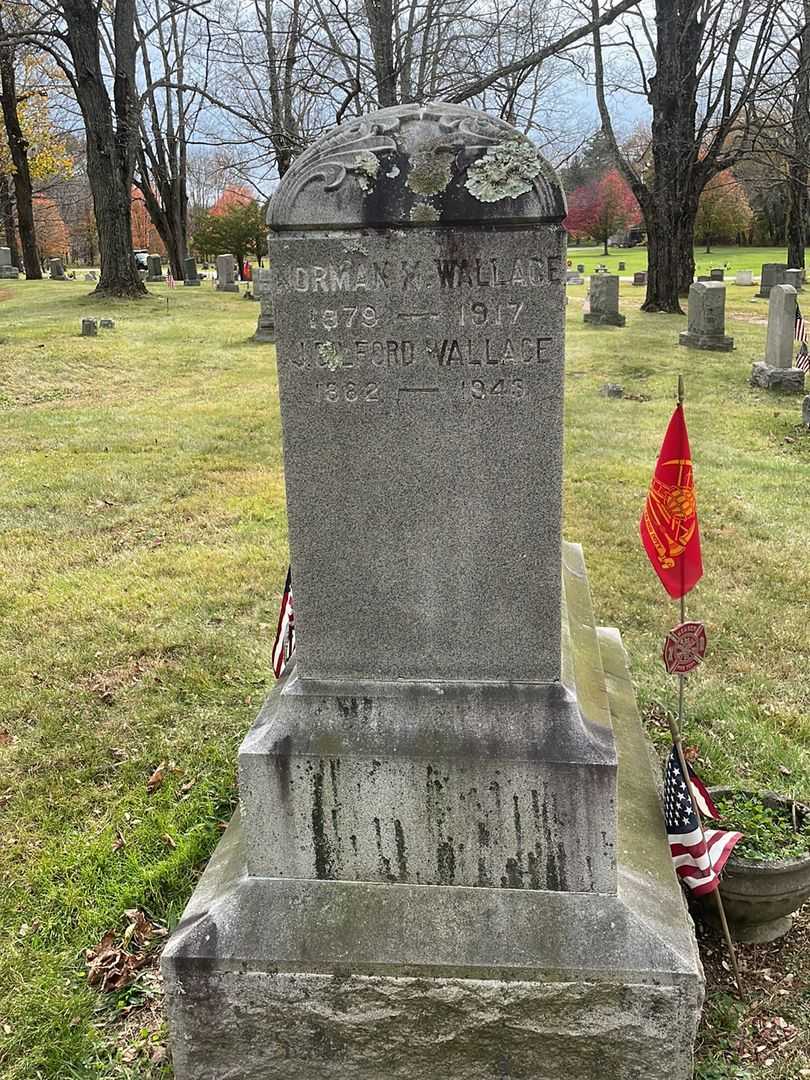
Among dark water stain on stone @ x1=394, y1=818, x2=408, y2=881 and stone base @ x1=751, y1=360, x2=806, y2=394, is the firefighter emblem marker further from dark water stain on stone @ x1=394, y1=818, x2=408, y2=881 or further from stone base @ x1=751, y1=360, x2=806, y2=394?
stone base @ x1=751, y1=360, x2=806, y2=394

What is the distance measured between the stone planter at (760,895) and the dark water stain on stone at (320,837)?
53.2 inches

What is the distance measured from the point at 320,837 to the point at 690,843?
3.98ft

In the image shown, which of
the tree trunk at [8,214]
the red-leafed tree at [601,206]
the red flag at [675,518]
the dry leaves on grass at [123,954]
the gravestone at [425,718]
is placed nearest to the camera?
the gravestone at [425,718]

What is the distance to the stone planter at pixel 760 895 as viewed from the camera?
9.52 ft

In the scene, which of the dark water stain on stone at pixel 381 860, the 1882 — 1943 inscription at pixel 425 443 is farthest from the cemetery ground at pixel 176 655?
the 1882 — 1943 inscription at pixel 425 443

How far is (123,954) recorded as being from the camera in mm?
3045

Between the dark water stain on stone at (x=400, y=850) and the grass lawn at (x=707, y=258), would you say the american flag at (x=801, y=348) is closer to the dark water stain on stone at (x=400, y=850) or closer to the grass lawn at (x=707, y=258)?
the dark water stain on stone at (x=400, y=850)

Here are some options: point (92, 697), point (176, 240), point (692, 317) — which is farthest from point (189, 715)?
point (176, 240)

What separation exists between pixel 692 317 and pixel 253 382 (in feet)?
29.7

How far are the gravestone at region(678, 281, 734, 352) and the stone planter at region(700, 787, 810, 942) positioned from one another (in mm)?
15636

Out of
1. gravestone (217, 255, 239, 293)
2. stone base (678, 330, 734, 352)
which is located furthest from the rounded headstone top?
gravestone (217, 255, 239, 293)

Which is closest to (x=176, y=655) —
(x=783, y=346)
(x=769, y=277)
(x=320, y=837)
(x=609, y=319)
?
(x=320, y=837)

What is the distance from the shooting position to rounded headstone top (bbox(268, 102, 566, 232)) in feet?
7.20

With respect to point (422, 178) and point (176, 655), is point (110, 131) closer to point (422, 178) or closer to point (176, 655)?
point (176, 655)
